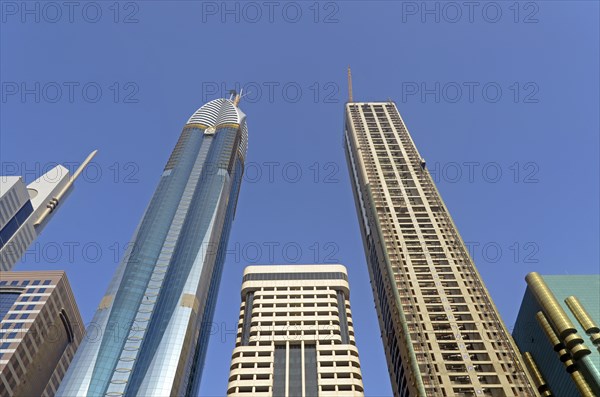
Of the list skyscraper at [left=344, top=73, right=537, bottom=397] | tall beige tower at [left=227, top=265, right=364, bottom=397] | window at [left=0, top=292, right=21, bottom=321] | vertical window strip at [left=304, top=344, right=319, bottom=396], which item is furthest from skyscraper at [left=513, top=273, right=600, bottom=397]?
window at [left=0, top=292, right=21, bottom=321]

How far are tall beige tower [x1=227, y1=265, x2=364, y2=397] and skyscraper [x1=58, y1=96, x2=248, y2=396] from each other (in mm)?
20657

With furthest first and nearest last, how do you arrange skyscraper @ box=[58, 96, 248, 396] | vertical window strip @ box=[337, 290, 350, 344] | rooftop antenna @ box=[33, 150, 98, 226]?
rooftop antenna @ box=[33, 150, 98, 226]
skyscraper @ box=[58, 96, 248, 396]
vertical window strip @ box=[337, 290, 350, 344]

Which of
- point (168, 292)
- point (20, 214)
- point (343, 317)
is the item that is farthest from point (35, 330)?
point (343, 317)

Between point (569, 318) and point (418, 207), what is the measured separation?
3949cm

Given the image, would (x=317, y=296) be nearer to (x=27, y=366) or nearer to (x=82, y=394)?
(x=82, y=394)

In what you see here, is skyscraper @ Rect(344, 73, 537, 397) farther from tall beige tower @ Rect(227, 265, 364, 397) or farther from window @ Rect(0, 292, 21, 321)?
window @ Rect(0, 292, 21, 321)

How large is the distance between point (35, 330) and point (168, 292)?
29.5m

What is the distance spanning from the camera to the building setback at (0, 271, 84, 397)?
4050 inches

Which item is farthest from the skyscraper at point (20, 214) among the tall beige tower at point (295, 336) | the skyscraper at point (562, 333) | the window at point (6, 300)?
the skyscraper at point (562, 333)

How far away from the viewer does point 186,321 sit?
379ft

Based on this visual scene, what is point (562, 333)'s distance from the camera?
101 metres

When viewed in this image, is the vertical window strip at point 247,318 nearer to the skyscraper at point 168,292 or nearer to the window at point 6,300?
the skyscraper at point 168,292

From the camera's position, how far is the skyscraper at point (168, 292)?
102 meters

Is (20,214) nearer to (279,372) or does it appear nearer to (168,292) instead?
(168,292)
